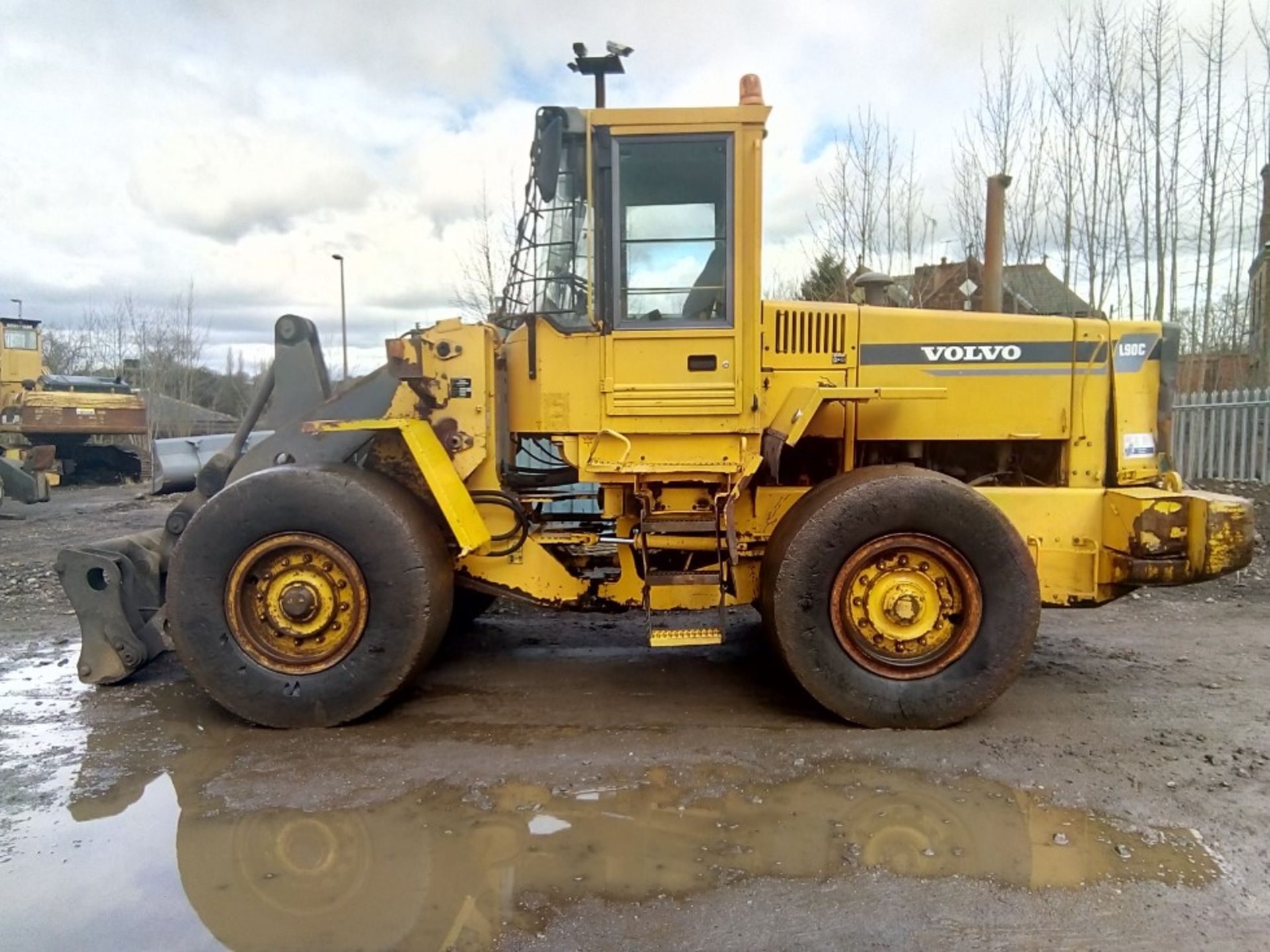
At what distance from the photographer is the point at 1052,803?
150 inches

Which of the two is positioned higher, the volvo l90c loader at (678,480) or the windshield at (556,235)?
the windshield at (556,235)

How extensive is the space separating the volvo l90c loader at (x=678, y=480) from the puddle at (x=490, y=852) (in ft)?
2.71

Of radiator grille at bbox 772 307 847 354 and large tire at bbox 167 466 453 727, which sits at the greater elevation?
radiator grille at bbox 772 307 847 354

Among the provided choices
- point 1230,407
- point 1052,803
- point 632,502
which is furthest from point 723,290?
point 1230,407

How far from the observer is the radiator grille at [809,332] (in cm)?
506

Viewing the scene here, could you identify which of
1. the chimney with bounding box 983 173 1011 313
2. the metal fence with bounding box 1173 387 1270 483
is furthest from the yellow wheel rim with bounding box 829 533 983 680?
the metal fence with bounding box 1173 387 1270 483

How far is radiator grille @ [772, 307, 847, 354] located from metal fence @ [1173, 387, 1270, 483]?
7802 millimetres

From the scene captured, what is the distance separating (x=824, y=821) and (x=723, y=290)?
8.78ft

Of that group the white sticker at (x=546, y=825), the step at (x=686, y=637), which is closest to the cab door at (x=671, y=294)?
the step at (x=686, y=637)

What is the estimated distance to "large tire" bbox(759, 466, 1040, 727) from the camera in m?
4.54

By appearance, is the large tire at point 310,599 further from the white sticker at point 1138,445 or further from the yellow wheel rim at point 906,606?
the white sticker at point 1138,445

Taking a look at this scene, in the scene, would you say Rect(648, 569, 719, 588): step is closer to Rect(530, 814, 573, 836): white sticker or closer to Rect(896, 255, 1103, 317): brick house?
Rect(530, 814, 573, 836): white sticker

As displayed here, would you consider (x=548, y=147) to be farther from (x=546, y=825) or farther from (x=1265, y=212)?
(x=1265, y=212)

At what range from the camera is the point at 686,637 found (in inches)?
185
